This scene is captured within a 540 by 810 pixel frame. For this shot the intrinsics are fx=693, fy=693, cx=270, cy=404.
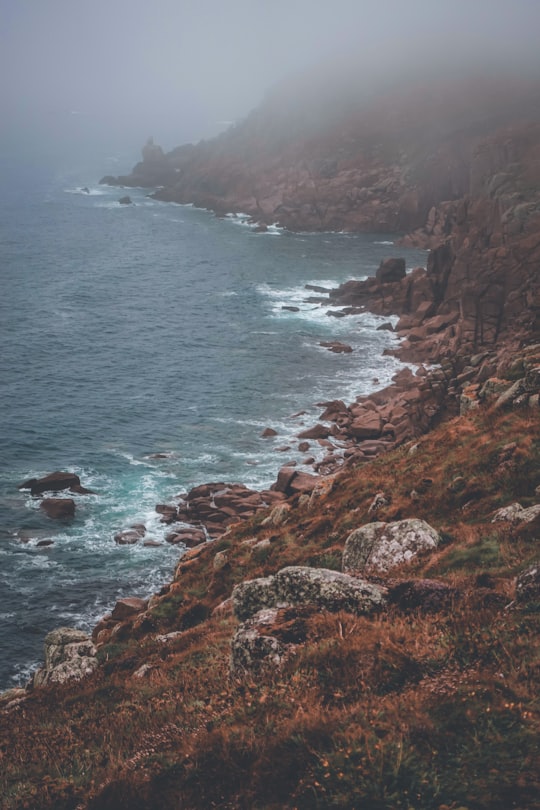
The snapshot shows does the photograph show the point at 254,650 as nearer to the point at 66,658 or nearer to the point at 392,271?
the point at 66,658

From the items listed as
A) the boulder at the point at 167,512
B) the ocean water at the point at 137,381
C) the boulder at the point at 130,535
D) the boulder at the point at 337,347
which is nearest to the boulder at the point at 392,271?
the ocean water at the point at 137,381

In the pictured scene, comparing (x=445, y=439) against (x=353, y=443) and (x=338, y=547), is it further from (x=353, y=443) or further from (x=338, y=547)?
(x=353, y=443)

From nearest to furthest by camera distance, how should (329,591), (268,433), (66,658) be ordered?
1. (329,591)
2. (66,658)
3. (268,433)

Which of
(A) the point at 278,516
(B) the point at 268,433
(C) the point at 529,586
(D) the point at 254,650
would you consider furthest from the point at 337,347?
(D) the point at 254,650

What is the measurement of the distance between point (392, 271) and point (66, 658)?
9393 cm

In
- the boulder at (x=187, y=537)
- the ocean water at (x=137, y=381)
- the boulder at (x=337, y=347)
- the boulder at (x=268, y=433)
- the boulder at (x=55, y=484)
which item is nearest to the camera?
the ocean water at (x=137, y=381)

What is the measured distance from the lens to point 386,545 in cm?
1967

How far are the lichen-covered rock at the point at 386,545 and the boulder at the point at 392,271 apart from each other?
303 feet

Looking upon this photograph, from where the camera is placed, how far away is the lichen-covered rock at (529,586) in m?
12.2

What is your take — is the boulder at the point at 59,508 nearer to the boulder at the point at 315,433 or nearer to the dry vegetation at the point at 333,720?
the boulder at the point at 315,433

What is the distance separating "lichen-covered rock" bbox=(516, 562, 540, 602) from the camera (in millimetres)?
12188

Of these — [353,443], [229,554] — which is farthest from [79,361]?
[229,554]

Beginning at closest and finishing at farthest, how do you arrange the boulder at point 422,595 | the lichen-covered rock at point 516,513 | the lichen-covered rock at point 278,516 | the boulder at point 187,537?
1. the boulder at point 422,595
2. the lichen-covered rock at point 516,513
3. the lichen-covered rock at point 278,516
4. the boulder at point 187,537

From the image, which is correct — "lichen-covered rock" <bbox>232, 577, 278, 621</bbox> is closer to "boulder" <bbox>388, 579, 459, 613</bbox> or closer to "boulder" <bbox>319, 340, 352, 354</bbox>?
"boulder" <bbox>388, 579, 459, 613</bbox>
